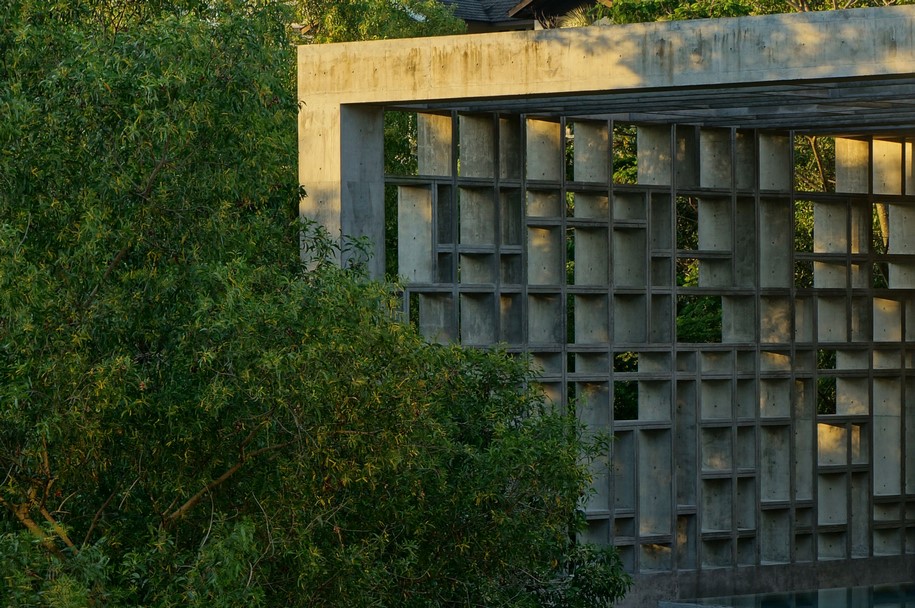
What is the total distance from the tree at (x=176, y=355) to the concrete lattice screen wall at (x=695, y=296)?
17.1ft

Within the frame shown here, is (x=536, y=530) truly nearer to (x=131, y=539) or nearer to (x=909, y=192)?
(x=131, y=539)

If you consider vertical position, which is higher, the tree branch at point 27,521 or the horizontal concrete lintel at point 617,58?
the horizontal concrete lintel at point 617,58

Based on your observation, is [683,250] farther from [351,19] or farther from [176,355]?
[176,355]

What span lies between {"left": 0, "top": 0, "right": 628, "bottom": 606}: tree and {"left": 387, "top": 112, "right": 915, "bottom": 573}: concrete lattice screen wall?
205 inches

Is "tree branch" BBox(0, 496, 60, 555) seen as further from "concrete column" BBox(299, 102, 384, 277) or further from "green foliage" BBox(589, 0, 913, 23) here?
"green foliage" BBox(589, 0, 913, 23)

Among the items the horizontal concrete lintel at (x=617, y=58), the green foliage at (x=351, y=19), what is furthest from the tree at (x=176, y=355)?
the green foliage at (x=351, y=19)

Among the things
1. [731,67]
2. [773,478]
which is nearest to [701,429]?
[773,478]

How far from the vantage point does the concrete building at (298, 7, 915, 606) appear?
1126 cm

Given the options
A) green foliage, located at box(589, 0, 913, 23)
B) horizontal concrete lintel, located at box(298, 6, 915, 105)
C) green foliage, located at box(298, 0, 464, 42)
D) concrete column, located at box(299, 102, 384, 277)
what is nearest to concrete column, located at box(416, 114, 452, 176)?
concrete column, located at box(299, 102, 384, 277)

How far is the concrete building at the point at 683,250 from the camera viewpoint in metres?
11.3

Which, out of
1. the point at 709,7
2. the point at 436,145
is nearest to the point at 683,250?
the point at 436,145

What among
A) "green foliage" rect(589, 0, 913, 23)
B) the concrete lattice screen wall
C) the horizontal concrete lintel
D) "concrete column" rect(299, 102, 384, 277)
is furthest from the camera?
"green foliage" rect(589, 0, 913, 23)

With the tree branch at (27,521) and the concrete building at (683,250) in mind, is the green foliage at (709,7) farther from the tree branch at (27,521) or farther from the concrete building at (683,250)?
the tree branch at (27,521)

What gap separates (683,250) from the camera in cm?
1432
